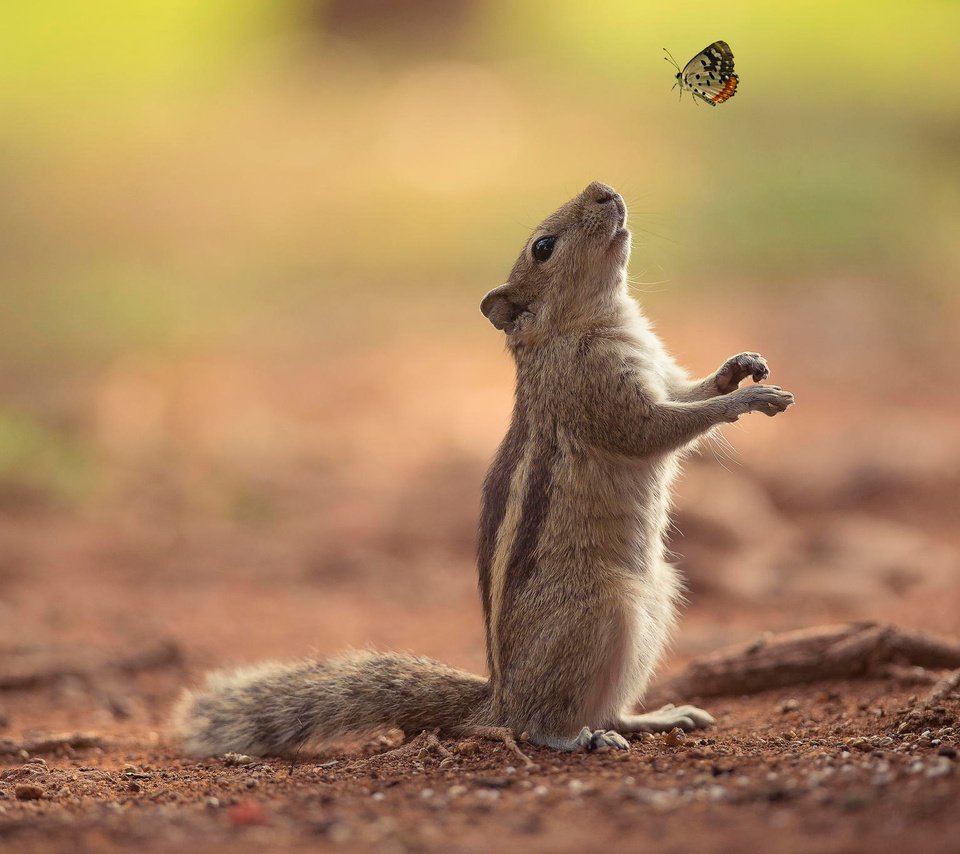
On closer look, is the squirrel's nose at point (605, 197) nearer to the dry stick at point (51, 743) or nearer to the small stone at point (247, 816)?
the small stone at point (247, 816)

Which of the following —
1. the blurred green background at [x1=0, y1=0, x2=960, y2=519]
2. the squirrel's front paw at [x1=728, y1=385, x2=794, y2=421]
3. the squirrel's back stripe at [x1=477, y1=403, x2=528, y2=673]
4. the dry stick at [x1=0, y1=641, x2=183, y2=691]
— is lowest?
the dry stick at [x1=0, y1=641, x2=183, y2=691]

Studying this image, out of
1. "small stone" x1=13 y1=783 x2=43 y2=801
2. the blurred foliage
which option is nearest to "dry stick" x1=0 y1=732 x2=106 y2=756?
"small stone" x1=13 y1=783 x2=43 y2=801

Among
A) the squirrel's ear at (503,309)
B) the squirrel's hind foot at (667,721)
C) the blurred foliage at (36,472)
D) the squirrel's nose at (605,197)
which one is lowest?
the squirrel's hind foot at (667,721)

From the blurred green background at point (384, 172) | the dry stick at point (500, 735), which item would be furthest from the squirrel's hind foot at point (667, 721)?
the blurred green background at point (384, 172)

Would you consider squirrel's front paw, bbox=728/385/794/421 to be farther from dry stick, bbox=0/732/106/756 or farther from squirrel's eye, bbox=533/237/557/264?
dry stick, bbox=0/732/106/756

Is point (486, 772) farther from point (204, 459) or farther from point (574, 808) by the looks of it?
point (204, 459)
